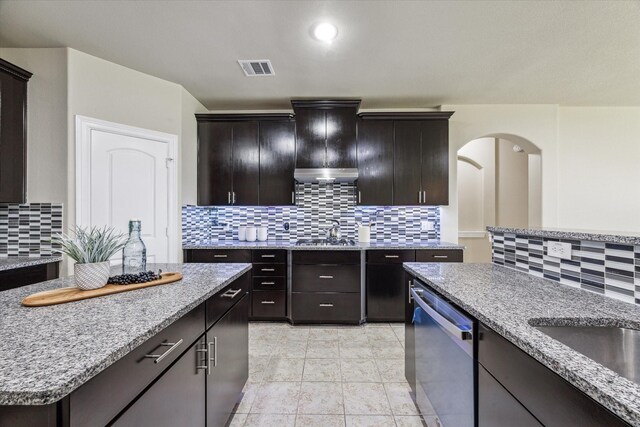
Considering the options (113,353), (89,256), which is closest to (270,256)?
(89,256)

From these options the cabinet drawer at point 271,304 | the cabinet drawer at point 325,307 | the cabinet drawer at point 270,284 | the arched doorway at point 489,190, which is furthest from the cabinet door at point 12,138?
the arched doorway at point 489,190

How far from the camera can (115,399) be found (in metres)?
0.79

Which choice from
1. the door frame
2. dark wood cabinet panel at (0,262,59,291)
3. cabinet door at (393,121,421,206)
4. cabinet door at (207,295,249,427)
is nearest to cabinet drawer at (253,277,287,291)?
the door frame

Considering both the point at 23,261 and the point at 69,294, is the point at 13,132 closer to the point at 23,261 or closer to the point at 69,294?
the point at 23,261

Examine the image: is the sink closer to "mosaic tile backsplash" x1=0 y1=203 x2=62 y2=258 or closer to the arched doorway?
"mosaic tile backsplash" x1=0 y1=203 x2=62 y2=258

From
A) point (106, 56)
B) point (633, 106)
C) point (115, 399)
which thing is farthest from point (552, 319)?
point (633, 106)

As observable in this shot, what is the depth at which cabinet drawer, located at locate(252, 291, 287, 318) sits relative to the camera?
3332mm

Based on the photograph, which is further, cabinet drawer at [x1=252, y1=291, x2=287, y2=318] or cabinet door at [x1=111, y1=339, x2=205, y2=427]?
cabinet drawer at [x1=252, y1=291, x2=287, y2=318]

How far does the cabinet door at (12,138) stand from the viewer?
2346 mm

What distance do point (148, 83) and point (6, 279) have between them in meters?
2.10

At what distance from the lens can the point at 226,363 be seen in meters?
1.62

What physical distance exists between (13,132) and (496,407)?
146 inches

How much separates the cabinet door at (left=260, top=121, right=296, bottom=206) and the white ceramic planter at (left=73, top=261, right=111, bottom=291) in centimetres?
242

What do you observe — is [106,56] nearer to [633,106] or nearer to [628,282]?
[628,282]
